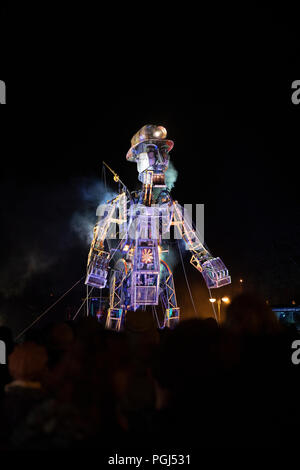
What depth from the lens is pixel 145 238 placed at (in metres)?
8.89

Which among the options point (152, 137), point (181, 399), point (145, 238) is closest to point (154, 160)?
point (152, 137)

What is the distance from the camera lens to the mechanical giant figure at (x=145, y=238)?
8.62 m

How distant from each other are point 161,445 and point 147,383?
4.56ft

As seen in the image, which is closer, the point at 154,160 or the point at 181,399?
the point at 181,399

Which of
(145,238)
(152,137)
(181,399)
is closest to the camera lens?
(181,399)

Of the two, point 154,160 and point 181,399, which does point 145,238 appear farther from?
point 181,399

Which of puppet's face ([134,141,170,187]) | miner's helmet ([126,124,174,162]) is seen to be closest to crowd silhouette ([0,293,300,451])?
puppet's face ([134,141,170,187])

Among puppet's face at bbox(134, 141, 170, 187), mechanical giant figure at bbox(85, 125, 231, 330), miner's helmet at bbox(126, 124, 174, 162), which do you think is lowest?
mechanical giant figure at bbox(85, 125, 231, 330)

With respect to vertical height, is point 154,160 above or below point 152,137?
below

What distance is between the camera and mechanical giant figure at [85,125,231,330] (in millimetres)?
8625

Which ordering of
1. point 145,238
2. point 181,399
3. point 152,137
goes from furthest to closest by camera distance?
1. point 152,137
2. point 145,238
3. point 181,399

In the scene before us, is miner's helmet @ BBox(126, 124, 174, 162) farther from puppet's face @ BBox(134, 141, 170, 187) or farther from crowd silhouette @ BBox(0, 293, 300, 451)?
crowd silhouette @ BBox(0, 293, 300, 451)

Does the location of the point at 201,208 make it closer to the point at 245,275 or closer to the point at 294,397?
the point at 294,397

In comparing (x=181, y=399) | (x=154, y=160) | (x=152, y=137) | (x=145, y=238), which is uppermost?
(x=152, y=137)
